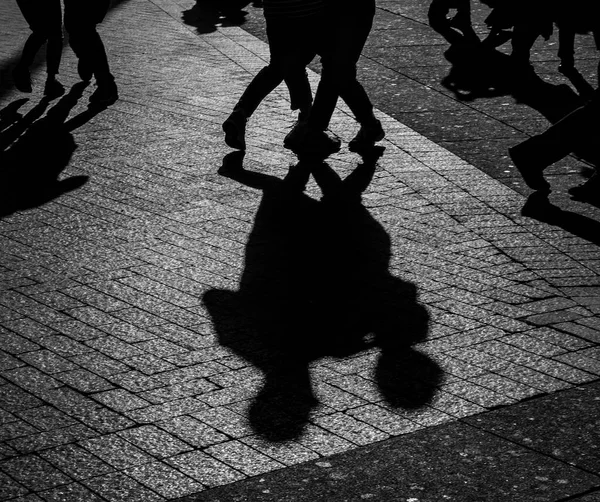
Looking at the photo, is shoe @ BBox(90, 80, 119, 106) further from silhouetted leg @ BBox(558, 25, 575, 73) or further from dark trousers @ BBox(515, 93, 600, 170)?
silhouetted leg @ BBox(558, 25, 575, 73)

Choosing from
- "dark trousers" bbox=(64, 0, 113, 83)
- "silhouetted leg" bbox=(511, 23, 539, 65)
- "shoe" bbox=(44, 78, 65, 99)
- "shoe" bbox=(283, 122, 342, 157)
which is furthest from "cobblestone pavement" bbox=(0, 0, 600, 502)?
"silhouetted leg" bbox=(511, 23, 539, 65)

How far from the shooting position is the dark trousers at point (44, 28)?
10391 mm

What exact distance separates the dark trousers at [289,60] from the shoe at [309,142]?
20 cm

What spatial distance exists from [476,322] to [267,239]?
1638 mm

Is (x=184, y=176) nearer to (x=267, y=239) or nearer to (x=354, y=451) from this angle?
(x=267, y=239)

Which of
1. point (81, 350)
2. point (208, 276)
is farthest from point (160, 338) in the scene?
point (208, 276)

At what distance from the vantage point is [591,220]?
23.2 ft

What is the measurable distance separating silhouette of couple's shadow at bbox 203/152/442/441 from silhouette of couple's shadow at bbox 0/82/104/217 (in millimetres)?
1523

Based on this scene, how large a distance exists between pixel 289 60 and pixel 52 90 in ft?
10.7

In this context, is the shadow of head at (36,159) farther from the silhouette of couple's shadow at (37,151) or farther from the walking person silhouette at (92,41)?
the walking person silhouette at (92,41)

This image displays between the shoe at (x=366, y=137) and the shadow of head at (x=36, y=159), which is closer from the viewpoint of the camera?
the shadow of head at (x=36, y=159)

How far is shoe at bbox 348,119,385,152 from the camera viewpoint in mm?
8446

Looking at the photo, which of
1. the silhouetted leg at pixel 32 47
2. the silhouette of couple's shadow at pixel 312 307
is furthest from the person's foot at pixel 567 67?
the silhouetted leg at pixel 32 47

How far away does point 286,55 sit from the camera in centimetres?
796
